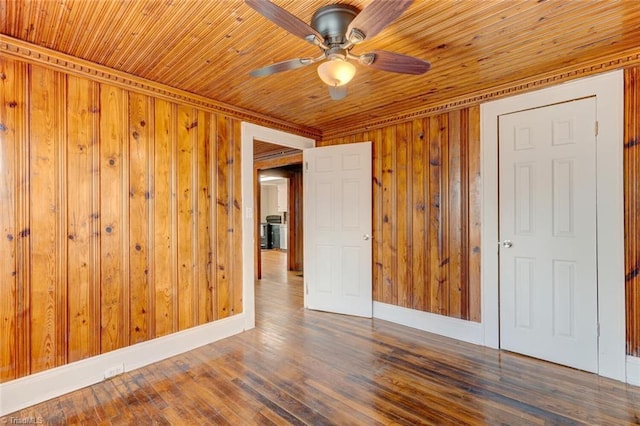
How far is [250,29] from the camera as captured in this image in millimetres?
1912

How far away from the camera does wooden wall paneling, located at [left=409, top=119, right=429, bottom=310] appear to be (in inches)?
133

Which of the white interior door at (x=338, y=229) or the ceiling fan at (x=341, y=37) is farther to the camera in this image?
the white interior door at (x=338, y=229)

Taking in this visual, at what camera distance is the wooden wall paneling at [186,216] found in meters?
2.87

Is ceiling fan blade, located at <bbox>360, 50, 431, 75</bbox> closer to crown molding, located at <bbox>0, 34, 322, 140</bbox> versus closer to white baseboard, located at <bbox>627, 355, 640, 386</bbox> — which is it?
crown molding, located at <bbox>0, 34, 322, 140</bbox>

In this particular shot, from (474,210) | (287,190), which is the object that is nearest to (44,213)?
(474,210)

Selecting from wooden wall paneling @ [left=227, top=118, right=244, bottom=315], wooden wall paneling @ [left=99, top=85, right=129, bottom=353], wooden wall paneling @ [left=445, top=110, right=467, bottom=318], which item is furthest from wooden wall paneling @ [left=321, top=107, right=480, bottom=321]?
wooden wall paneling @ [left=99, top=85, right=129, bottom=353]

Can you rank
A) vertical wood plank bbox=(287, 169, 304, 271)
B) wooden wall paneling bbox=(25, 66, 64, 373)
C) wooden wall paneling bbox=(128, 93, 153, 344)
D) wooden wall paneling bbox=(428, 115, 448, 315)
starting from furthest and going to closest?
vertical wood plank bbox=(287, 169, 304, 271), wooden wall paneling bbox=(428, 115, 448, 315), wooden wall paneling bbox=(128, 93, 153, 344), wooden wall paneling bbox=(25, 66, 64, 373)

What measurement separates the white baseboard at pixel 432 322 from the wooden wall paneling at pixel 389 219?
13 cm

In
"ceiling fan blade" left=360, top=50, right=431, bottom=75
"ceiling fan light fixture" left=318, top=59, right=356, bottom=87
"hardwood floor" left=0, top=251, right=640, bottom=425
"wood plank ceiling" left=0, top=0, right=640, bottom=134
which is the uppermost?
"wood plank ceiling" left=0, top=0, right=640, bottom=134

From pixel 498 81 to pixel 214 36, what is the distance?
7.81 ft

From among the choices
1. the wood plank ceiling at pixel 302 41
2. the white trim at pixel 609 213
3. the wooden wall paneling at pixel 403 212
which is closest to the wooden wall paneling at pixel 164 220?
the wood plank ceiling at pixel 302 41

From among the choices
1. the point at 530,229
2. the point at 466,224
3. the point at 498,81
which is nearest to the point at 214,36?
the point at 498,81

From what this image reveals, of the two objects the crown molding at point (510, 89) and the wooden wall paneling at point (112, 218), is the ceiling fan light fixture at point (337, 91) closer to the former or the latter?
the crown molding at point (510, 89)

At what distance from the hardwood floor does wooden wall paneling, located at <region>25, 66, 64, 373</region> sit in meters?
0.42
